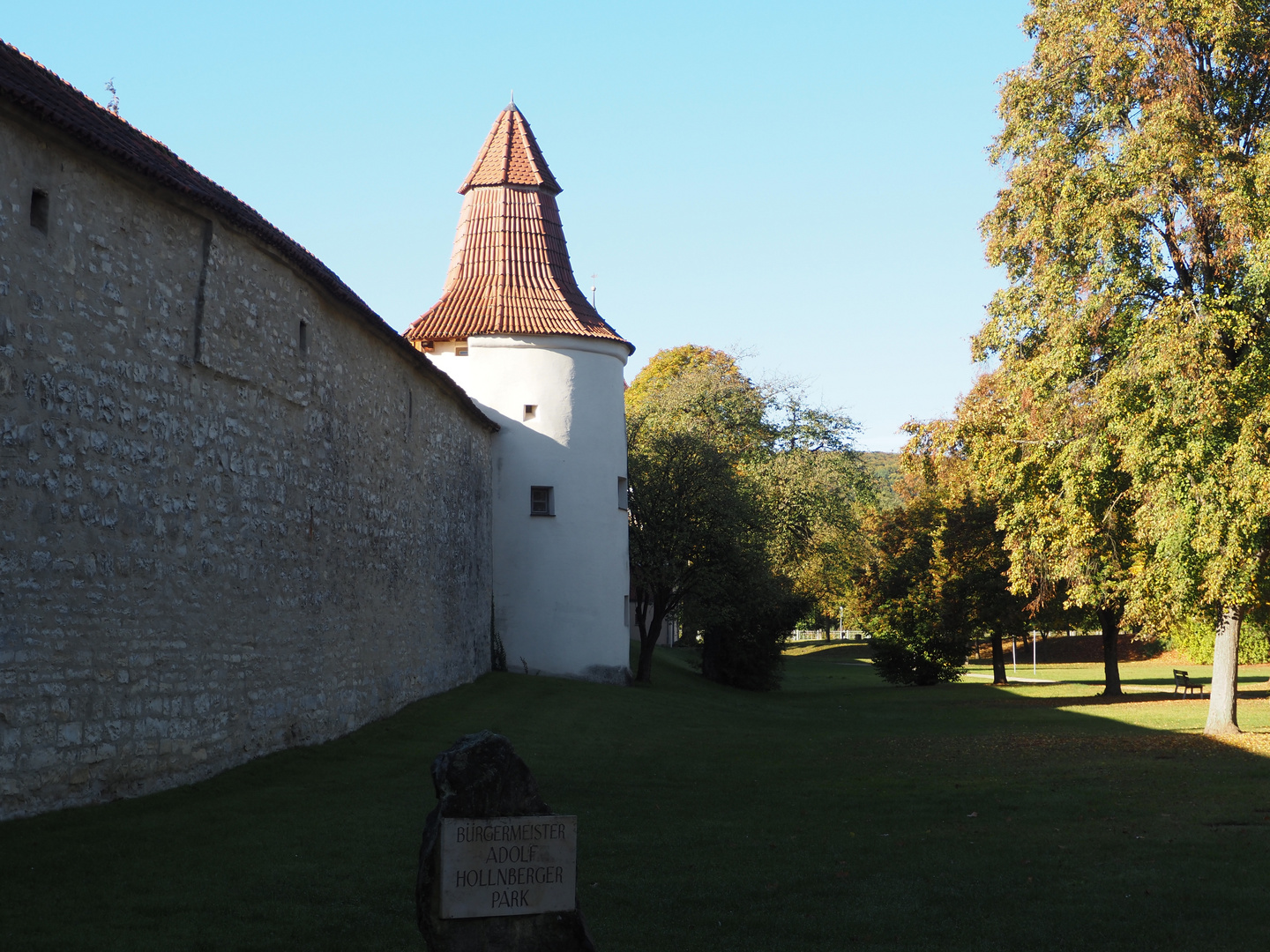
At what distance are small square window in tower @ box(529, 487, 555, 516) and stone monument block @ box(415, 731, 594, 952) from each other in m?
22.0

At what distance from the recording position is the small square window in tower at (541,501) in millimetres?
27750

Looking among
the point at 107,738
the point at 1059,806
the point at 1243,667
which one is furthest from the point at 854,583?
the point at 107,738

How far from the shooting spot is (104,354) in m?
10.3

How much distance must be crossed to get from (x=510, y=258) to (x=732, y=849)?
22027mm

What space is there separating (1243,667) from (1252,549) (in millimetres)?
35799

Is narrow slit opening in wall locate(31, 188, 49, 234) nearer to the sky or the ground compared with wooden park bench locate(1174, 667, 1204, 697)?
nearer to the sky

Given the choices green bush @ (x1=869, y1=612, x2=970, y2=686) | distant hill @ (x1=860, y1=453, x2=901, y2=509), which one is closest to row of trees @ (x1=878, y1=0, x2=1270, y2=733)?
distant hill @ (x1=860, y1=453, x2=901, y2=509)

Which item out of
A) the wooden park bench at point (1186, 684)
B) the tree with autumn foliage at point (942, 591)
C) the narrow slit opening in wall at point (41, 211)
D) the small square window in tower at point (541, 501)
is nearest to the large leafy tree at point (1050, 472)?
the tree with autumn foliage at point (942, 591)

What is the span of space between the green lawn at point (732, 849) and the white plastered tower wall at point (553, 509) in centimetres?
961

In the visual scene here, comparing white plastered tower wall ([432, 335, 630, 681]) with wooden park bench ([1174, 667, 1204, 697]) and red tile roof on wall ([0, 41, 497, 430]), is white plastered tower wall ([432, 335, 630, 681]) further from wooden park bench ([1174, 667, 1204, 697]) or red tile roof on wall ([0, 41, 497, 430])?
wooden park bench ([1174, 667, 1204, 697])

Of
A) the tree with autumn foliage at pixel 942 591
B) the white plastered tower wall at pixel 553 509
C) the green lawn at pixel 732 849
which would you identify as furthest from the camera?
the tree with autumn foliage at pixel 942 591

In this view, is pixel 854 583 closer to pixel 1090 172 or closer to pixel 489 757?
pixel 1090 172

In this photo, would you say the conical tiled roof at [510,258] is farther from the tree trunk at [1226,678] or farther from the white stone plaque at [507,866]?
the white stone plaque at [507,866]

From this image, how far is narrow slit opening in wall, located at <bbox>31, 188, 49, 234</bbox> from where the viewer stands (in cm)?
957
